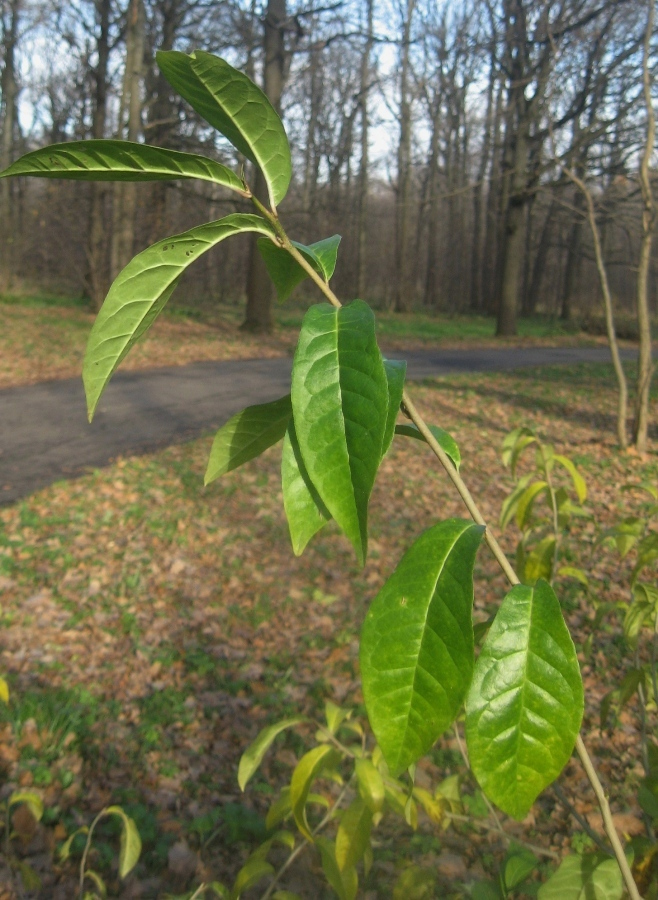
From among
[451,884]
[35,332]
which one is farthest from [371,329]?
[35,332]

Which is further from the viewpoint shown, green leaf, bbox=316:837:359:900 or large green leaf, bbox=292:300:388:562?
green leaf, bbox=316:837:359:900

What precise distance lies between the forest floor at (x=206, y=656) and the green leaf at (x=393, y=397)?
1.08 m

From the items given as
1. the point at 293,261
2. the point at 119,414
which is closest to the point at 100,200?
the point at 119,414

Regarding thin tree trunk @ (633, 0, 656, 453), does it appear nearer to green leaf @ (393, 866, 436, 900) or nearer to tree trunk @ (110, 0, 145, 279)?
green leaf @ (393, 866, 436, 900)

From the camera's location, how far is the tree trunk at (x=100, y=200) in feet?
49.8

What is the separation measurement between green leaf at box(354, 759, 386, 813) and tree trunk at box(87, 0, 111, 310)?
14.8 metres

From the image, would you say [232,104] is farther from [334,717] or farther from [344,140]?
[344,140]

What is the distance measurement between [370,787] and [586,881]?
37cm

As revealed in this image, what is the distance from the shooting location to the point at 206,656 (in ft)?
13.3

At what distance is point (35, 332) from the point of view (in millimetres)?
12781

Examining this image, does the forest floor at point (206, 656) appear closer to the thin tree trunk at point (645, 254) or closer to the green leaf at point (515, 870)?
the green leaf at point (515, 870)

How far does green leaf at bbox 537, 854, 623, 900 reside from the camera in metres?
0.89

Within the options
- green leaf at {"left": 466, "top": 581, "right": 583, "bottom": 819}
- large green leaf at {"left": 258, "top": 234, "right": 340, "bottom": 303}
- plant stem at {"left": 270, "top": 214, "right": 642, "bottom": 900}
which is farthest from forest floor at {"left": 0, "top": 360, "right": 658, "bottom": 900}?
large green leaf at {"left": 258, "top": 234, "right": 340, "bottom": 303}

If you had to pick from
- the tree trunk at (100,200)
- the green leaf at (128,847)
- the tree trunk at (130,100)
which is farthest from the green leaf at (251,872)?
the tree trunk at (100,200)
